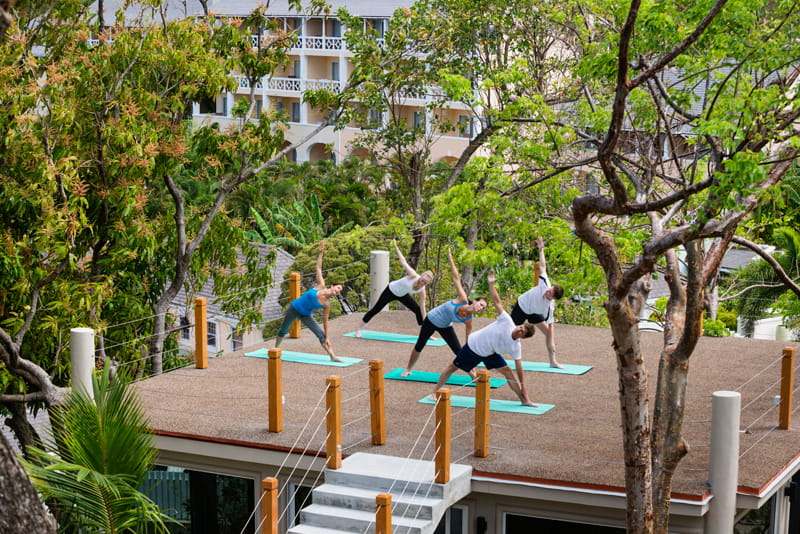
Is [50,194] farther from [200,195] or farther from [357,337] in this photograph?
[200,195]

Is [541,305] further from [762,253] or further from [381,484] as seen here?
[381,484]

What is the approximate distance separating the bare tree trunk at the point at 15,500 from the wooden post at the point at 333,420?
5844mm

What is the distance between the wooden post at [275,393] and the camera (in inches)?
460

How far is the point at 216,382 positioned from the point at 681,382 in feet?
21.4

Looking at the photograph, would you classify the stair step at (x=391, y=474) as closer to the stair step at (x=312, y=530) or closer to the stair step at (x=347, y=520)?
the stair step at (x=347, y=520)

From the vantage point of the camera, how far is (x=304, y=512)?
10.5 meters

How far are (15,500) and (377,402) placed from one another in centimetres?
686

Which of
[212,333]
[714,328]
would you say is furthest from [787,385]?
[212,333]

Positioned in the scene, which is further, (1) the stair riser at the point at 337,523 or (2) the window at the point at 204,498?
(2) the window at the point at 204,498

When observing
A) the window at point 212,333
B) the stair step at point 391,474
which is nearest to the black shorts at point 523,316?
the stair step at point 391,474

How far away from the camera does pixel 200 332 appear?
1430 cm

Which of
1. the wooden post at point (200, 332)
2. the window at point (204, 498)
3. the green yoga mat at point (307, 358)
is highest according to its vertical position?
the wooden post at point (200, 332)

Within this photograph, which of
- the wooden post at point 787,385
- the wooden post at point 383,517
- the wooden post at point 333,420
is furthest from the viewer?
the wooden post at point 787,385

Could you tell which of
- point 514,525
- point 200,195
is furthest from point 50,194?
point 200,195
